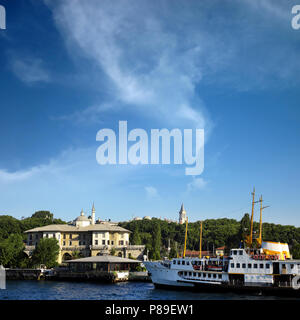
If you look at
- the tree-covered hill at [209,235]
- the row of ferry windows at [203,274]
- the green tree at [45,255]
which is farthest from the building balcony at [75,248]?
the row of ferry windows at [203,274]

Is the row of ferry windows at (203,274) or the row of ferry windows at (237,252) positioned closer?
the row of ferry windows at (237,252)

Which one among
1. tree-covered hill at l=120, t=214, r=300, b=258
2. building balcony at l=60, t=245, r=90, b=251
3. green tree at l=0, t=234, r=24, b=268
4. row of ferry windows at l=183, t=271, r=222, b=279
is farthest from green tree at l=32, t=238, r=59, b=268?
row of ferry windows at l=183, t=271, r=222, b=279

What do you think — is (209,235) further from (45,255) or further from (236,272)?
(236,272)

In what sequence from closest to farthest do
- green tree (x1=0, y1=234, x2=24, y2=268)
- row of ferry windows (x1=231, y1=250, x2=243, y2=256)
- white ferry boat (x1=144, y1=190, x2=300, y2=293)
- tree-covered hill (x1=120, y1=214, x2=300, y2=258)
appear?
Result: 1. white ferry boat (x1=144, y1=190, x2=300, y2=293)
2. row of ferry windows (x1=231, y1=250, x2=243, y2=256)
3. green tree (x1=0, y1=234, x2=24, y2=268)
4. tree-covered hill (x1=120, y1=214, x2=300, y2=258)

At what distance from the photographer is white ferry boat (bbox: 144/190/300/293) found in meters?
49.6

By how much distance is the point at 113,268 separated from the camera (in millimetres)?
80875

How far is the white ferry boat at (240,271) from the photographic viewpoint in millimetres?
49625

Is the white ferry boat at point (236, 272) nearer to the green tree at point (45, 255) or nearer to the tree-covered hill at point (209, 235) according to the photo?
the tree-covered hill at point (209, 235)

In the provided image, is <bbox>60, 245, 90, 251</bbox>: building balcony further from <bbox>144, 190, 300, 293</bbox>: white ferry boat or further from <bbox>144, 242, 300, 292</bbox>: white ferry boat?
<bbox>144, 190, 300, 293</bbox>: white ferry boat

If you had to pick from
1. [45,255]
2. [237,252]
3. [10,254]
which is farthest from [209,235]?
[237,252]

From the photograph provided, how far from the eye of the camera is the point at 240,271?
52.5 meters
